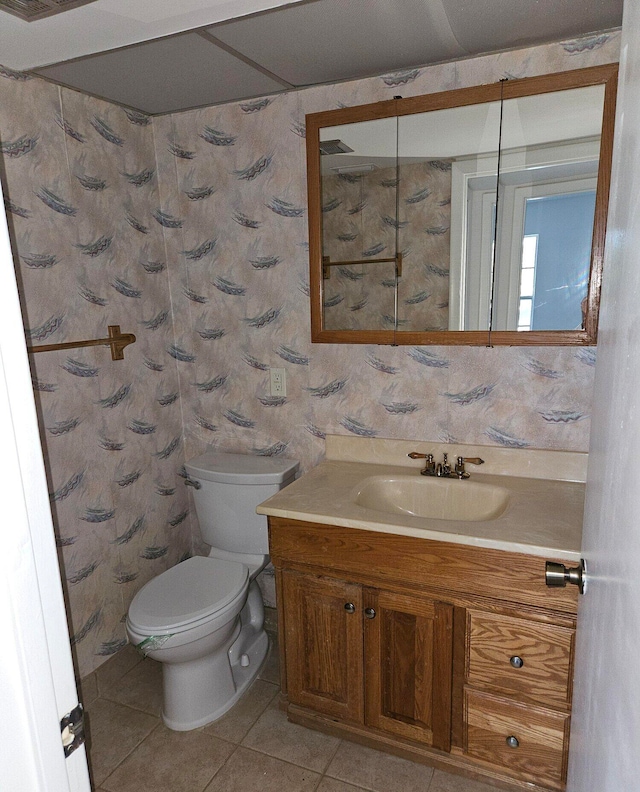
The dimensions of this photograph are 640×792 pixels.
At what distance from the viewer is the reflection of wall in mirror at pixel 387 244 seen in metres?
1.85

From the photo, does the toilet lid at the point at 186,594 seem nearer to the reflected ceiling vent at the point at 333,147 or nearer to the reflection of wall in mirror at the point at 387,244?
the reflection of wall in mirror at the point at 387,244

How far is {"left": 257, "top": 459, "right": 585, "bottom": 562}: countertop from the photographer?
56.6 inches

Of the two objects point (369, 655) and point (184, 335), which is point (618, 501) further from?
point (184, 335)

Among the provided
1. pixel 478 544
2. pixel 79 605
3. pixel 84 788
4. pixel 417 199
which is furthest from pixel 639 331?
pixel 79 605

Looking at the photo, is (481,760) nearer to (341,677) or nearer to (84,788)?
(341,677)

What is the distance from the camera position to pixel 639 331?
0.54 metres

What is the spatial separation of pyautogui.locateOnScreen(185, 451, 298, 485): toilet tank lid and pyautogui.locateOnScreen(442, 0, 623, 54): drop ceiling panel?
1548 mm

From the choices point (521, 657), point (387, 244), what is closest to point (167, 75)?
point (387, 244)

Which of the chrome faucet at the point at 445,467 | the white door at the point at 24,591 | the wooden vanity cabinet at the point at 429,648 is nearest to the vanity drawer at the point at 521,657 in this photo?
the wooden vanity cabinet at the point at 429,648

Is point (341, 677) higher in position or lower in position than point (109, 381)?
lower

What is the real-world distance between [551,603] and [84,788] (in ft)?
3.93

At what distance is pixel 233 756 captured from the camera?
181 cm

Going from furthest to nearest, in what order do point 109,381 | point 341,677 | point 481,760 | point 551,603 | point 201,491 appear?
point 201,491 → point 109,381 → point 341,677 → point 481,760 → point 551,603

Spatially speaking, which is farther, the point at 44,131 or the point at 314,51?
the point at 44,131
